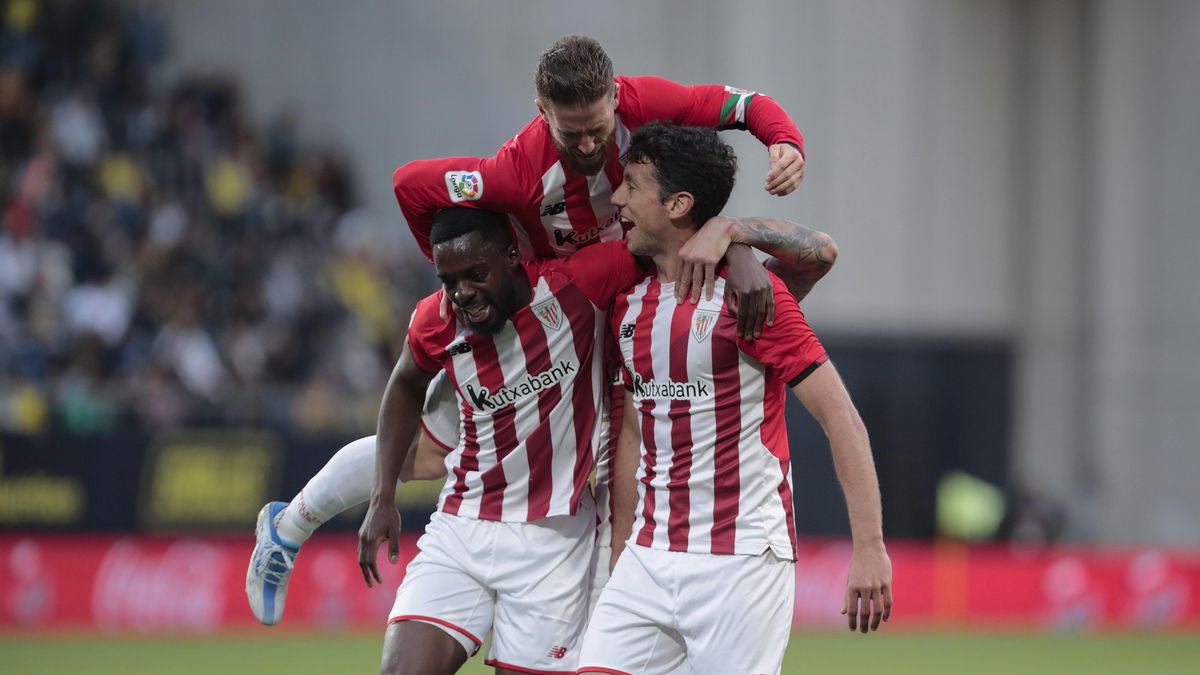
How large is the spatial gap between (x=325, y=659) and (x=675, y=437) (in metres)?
6.80

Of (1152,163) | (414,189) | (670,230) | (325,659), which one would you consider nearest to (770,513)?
(670,230)

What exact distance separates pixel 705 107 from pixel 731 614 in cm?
170

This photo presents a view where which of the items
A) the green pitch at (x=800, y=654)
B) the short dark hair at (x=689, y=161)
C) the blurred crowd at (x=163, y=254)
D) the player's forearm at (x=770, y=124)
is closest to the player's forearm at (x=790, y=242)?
the short dark hair at (x=689, y=161)

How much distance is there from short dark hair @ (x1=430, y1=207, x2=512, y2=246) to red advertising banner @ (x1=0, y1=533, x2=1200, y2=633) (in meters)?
7.47

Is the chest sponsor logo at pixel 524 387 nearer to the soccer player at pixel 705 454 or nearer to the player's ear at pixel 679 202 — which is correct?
the soccer player at pixel 705 454

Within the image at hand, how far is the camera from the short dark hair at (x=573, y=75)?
4.87 meters

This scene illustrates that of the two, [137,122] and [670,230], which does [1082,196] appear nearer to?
[137,122]

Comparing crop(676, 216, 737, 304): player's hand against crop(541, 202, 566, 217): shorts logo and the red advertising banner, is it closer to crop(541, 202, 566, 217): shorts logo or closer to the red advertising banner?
crop(541, 202, 566, 217): shorts logo

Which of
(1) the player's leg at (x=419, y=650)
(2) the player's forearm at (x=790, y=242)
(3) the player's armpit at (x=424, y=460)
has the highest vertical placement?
(2) the player's forearm at (x=790, y=242)

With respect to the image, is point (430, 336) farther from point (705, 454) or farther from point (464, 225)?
point (705, 454)

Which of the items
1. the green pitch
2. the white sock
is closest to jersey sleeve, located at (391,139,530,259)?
the white sock

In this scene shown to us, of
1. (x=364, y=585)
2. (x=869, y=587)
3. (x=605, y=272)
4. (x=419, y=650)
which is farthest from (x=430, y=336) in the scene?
(x=364, y=585)

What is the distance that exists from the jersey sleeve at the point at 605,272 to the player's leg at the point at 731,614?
38.6 inches

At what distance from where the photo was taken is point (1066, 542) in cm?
1825
